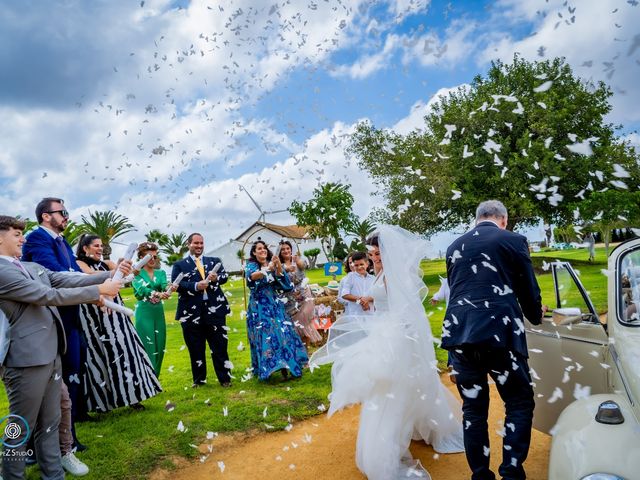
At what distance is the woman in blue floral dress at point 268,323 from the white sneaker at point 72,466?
10.7 feet

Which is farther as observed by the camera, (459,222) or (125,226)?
(125,226)

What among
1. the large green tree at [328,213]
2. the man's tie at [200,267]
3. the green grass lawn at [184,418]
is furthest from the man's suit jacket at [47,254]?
the large green tree at [328,213]

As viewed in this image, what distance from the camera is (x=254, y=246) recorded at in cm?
812

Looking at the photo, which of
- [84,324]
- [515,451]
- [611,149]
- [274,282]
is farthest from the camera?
[611,149]

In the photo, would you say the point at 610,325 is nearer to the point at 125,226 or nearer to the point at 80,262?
the point at 80,262

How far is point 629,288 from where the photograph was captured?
3.51 m

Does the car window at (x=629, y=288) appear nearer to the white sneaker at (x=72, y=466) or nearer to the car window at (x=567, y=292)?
the car window at (x=567, y=292)

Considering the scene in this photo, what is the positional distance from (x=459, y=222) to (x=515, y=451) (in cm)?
2692

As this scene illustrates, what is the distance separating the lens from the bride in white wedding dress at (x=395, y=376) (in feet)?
14.0

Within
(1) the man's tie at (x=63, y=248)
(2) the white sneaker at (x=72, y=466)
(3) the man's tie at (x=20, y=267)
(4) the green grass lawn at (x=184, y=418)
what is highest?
(1) the man's tie at (x=63, y=248)

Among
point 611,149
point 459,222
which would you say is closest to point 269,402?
point 611,149

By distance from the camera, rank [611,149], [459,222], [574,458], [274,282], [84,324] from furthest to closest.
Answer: [459,222] → [611,149] → [274,282] → [84,324] → [574,458]

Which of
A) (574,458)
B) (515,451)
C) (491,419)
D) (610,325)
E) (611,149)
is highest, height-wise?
(611,149)

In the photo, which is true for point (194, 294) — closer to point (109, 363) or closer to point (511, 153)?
point (109, 363)
